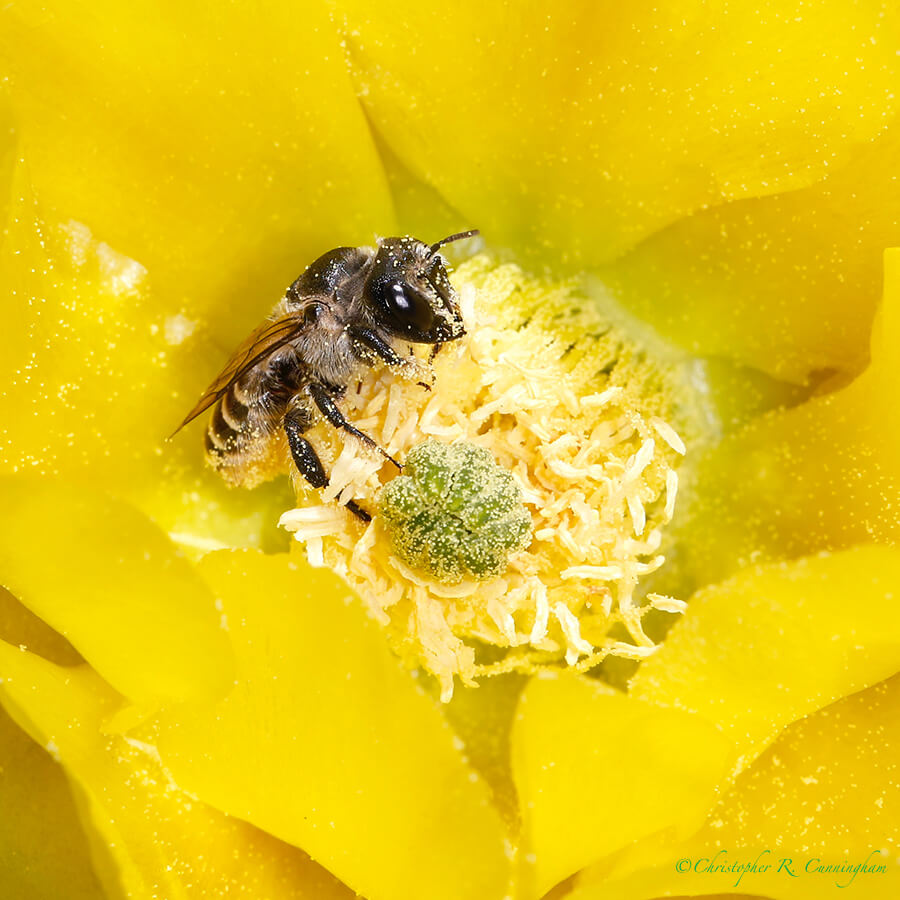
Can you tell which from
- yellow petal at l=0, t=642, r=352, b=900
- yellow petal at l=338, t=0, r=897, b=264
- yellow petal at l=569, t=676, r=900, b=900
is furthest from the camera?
yellow petal at l=338, t=0, r=897, b=264

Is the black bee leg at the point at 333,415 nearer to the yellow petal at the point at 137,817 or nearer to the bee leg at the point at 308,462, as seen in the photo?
the bee leg at the point at 308,462

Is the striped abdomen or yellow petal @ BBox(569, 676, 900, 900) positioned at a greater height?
the striped abdomen

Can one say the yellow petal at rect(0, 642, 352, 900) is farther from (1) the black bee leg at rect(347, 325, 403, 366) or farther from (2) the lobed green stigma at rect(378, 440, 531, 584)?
(1) the black bee leg at rect(347, 325, 403, 366)

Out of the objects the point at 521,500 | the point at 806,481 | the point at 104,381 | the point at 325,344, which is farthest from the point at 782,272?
the point at 104,381

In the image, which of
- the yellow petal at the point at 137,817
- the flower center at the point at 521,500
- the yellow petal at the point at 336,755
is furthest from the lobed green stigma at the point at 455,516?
the yellow petal at the point at 137,817

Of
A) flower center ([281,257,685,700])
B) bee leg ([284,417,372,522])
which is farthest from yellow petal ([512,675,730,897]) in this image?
bee leg ([284,417,372,522])

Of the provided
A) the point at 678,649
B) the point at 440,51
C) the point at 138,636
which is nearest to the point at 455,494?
the point at 678,649

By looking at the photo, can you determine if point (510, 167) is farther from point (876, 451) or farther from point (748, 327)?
point (876, 451)

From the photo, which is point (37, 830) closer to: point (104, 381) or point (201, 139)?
point (104, 381)
